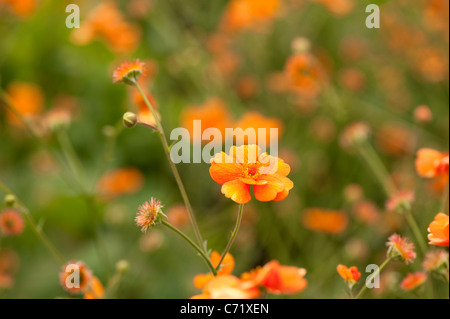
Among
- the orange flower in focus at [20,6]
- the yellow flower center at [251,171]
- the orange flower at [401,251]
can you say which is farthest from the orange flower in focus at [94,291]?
the orange flower in focus at [20,6]

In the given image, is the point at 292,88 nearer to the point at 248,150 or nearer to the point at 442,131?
the point at 442,131

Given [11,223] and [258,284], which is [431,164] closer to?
[258,284]

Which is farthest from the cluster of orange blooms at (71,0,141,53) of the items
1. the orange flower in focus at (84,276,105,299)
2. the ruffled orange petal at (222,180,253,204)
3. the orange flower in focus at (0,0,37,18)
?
the ruffled orange petal at (222,180,253,204)

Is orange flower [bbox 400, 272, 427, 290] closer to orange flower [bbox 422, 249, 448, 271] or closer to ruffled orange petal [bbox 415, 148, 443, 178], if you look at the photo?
orange flower [bbox 422, 249, 448, 271]

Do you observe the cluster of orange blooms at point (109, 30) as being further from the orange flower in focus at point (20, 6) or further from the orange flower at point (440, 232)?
the orange flower at point (440, 232)

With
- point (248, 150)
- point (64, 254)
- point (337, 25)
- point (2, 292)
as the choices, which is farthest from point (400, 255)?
point (337, 25)
